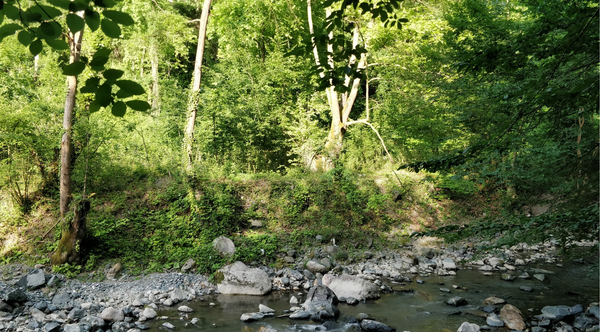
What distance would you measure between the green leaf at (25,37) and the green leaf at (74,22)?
265mm

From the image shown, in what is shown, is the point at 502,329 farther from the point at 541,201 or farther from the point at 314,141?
the point at 314,141

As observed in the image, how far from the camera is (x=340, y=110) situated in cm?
1316

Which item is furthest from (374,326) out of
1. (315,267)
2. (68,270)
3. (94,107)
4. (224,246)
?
(68,270)

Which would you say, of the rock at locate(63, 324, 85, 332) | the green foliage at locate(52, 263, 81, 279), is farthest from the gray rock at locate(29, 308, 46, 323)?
the green foliage at locate(52, 263, 81, 279)

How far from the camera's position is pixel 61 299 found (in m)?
6.18

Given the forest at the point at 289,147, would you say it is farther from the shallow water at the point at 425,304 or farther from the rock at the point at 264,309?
the rock at the point at 264,309

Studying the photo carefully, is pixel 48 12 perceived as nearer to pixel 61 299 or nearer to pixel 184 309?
pixel 184 309

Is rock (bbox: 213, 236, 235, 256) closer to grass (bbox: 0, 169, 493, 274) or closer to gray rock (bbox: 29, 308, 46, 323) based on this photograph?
grass (bbox: 0, 169, 493, 274)

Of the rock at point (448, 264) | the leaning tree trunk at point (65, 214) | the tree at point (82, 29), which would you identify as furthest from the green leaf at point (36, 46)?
the rock at point (448, 264)

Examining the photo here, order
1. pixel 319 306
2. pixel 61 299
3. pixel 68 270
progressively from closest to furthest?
1. pixel 61 299
2. pixel 319 306
3. pixel 68 270

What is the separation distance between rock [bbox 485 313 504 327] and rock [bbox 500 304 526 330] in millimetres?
68

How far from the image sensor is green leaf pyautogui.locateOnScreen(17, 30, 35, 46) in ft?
4.34

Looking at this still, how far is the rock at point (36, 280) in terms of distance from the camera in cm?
643

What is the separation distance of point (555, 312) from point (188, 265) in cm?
677
